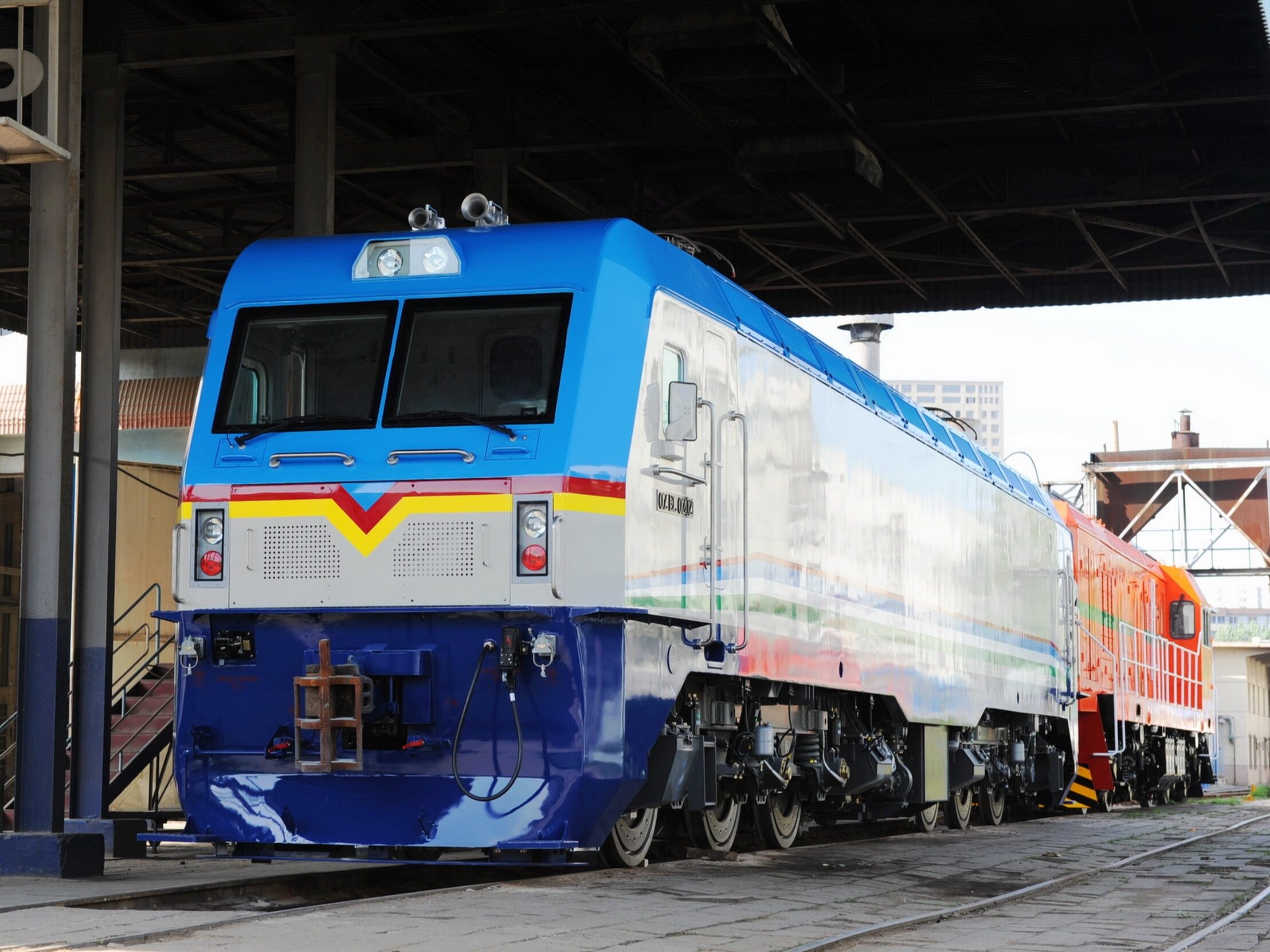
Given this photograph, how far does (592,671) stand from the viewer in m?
8.85

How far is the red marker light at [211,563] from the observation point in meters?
9.31

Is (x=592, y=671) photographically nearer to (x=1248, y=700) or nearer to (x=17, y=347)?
(x=17, y=347)

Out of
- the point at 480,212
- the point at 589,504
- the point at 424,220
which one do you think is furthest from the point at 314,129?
the point at 589,504

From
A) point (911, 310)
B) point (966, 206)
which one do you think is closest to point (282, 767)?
point (966, 206)

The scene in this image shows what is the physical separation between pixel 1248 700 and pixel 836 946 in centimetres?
5910

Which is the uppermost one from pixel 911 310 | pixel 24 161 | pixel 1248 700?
pixel 911 310

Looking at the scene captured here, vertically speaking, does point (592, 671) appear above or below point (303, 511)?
below

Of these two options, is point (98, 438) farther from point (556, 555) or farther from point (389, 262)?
point (556, 555)

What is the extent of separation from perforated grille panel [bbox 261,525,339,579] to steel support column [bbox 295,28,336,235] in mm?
6381

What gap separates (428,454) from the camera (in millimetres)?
9031

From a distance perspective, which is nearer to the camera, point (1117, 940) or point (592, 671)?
point (1117, 940)

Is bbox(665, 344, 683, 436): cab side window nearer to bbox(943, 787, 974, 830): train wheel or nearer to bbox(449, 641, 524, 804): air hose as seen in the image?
bbox(449, 641, 524, 804): air hose

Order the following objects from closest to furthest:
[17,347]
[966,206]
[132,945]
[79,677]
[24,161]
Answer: [132,945] → [24,161] → [79,677] → [966,206] → [17,347]

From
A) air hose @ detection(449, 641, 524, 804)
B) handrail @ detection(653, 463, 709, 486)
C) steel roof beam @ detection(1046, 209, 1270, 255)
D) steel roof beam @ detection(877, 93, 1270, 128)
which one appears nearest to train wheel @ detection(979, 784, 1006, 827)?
steel roof beam @ detection(877, 93, 1270, 128)
